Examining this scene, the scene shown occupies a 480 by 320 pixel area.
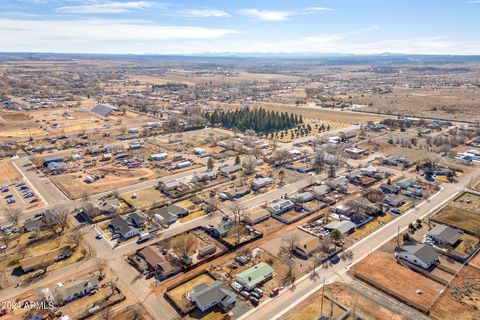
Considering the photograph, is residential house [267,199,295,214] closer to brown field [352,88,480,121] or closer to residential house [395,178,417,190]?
residential house [395,178,417,190]

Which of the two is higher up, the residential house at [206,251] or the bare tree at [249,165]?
the bare tree at [249,165]

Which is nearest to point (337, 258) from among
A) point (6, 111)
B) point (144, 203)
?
point (144, 203)

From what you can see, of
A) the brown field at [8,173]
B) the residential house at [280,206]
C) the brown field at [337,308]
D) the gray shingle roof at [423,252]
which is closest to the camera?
the brown field at [337,308]

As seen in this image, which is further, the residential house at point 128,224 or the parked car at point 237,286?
the residential house at point 128,224

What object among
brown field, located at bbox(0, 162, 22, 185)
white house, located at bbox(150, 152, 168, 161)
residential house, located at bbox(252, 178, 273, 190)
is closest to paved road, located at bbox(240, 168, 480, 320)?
residential house, located at bbox(252, 178, 273, 190)

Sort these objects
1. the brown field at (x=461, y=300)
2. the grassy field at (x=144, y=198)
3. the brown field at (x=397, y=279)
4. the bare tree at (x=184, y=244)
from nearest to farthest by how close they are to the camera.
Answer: the brown field at (x=461, y=300) → the brown field at (x=397, y=279) → the bare tree at (x=184, y=244) → the grassy field at (x=144, y=198)

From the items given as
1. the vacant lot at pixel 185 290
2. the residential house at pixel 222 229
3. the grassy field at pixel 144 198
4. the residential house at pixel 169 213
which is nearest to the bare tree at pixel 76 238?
the residential house at pixel 169 213

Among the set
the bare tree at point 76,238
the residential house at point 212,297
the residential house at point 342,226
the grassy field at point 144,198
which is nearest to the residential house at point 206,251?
the residential house at point 212,297

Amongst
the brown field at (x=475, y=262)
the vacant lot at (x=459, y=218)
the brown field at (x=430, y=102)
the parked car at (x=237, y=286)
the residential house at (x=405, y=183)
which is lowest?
the parked car at (x=237, y=286)

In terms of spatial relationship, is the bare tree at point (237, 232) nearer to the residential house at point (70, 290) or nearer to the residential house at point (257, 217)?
the residential house at point (257, 217)
